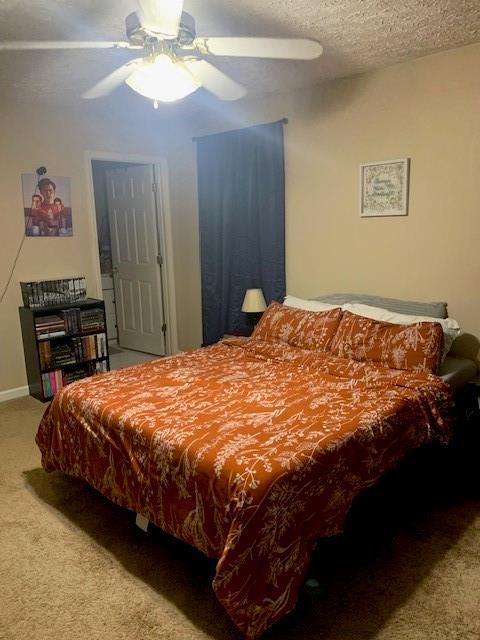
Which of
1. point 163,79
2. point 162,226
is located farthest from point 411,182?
point 162,226

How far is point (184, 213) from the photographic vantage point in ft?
16.1

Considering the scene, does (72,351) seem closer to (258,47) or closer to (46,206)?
(46,206)

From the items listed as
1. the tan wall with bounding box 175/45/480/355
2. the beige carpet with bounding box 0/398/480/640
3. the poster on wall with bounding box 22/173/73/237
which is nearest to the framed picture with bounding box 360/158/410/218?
the tan wall with bounding box 175/45/480/355

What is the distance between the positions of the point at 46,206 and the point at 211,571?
10.8 feet

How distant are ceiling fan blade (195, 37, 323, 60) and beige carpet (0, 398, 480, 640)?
6.81ft

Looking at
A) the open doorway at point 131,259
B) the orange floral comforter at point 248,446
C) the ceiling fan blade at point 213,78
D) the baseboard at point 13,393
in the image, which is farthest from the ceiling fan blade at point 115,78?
the baseboard at point 13,393

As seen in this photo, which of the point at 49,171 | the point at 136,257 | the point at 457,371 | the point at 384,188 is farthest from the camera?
the point at 136,257

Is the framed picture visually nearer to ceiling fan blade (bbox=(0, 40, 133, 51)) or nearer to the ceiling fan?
the ceiling fan

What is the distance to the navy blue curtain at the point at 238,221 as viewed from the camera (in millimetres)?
4051

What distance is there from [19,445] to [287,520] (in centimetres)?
228

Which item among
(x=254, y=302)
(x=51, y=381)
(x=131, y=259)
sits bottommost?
(x=51, y=381)

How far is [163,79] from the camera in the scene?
2051 millimetres

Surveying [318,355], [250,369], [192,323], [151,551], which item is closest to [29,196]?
[192,323]

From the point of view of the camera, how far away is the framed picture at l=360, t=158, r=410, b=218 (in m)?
3.32
